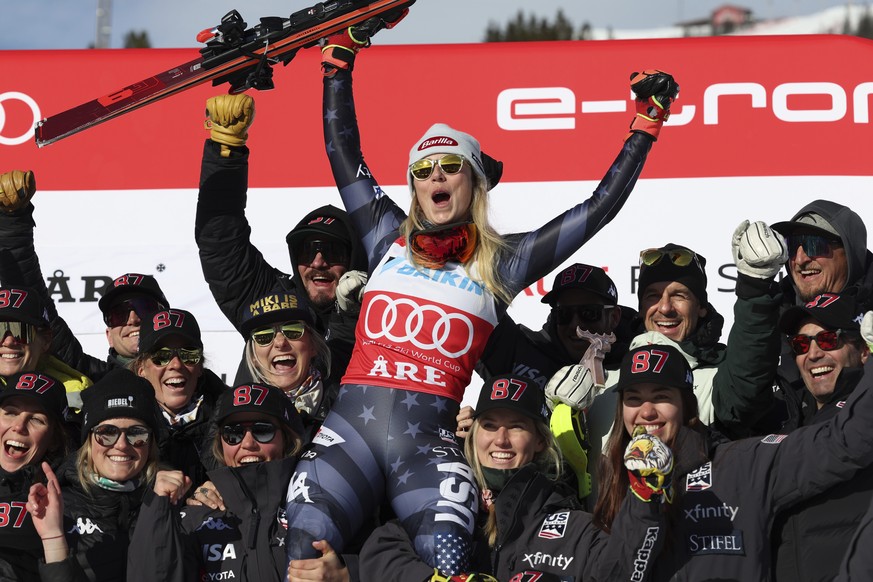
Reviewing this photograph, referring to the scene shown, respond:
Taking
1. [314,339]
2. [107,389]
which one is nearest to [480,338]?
[314,339]

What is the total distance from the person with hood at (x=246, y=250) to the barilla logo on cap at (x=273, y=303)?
→ 23 centimetres

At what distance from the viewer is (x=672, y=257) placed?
498 cm

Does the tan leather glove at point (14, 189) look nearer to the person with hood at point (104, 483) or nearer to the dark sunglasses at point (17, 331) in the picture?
the dark sunglasses at point (17, 331)

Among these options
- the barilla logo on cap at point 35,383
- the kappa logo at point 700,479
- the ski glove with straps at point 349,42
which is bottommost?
the kappa logo at point 700,479

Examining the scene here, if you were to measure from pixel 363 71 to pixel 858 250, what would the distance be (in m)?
3.07

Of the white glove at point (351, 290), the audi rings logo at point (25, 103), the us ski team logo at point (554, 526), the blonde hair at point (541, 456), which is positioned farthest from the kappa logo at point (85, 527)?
the audi rings logo at point (25, 103)

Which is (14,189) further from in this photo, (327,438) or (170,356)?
(327,438)

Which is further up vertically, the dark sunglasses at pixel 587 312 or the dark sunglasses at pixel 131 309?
the dark sunglasses at pixel 131 309

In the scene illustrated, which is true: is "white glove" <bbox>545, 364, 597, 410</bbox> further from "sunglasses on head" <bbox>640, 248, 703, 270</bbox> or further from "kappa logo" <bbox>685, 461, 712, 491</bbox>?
"sunglasses on head" <bbox>640, 248, 703, 270</bbox>

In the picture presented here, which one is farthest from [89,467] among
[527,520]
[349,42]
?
[349,42]

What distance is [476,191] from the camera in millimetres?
4492

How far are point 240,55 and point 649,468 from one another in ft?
8.94

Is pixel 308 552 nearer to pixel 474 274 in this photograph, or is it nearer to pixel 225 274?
pixel 474 274

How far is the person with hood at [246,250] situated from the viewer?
5.13m
